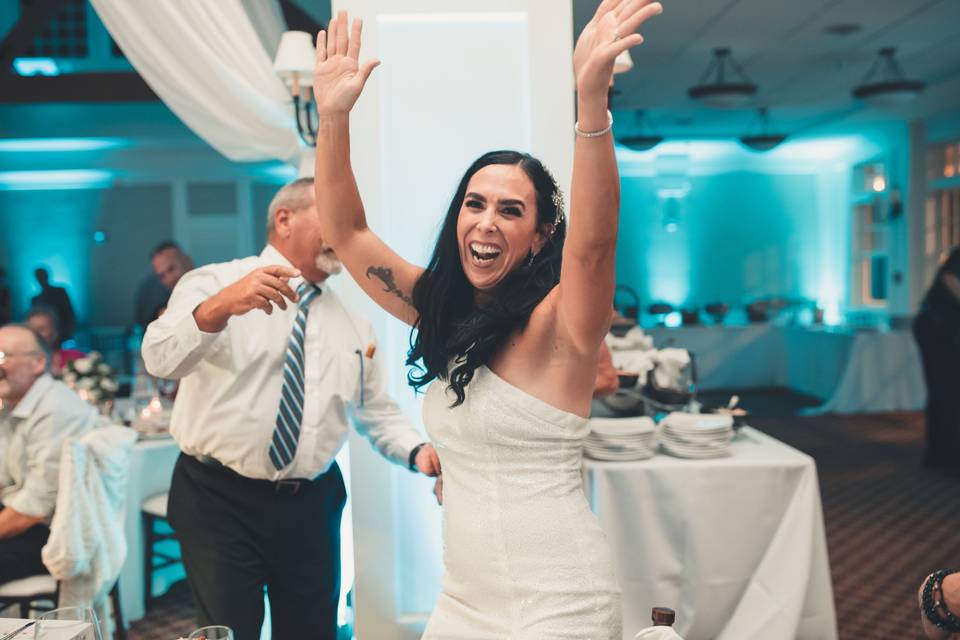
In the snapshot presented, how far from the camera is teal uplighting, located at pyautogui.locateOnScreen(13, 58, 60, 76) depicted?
822 centimetres

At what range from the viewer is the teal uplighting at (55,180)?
464 inches

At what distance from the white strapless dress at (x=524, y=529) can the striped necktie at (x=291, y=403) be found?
2.35 ft

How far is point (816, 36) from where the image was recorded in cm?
673

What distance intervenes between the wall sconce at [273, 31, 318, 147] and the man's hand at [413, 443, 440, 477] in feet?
4.53

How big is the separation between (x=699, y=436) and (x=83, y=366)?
318 centimetres

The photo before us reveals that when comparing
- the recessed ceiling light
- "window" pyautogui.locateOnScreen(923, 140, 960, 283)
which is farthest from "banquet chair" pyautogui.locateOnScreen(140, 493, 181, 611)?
"window" pyautogui.locateOnScreen(923, 140, 960, 283)

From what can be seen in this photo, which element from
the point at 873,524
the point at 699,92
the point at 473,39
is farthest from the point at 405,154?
the point at 699,92

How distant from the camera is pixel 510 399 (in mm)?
1518

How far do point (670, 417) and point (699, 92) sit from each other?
4.70 metres

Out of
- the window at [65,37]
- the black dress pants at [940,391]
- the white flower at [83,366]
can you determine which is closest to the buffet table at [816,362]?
the black dress pants at [940,391]

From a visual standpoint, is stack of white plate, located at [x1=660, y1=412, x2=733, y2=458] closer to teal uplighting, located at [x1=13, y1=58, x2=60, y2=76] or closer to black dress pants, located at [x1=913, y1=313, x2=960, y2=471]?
black dress pants, located at [x1=913, y1=313, x2=960, y2=471]

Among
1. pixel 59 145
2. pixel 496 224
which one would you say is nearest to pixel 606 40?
pixel 496 224

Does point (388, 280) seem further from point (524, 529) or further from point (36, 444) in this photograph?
point (36, 444)

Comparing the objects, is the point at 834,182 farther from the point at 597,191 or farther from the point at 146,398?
the point at 597,191
